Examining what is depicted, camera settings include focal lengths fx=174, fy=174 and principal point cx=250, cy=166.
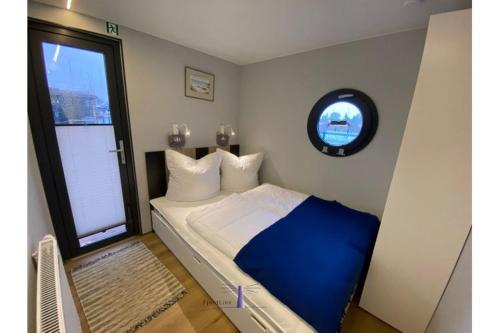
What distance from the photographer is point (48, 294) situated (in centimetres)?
65

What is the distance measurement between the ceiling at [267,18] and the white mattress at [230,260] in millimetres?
1789

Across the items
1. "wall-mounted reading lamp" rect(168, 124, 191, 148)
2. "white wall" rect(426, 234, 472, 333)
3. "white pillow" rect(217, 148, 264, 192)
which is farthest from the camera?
"white pillow" rect(217, 148, 264, 192)

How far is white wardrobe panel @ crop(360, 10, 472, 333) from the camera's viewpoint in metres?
0.92

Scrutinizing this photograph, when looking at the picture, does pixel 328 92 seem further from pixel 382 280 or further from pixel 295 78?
pixel 382 280

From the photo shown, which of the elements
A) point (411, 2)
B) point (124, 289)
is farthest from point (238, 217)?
point (411, 2)

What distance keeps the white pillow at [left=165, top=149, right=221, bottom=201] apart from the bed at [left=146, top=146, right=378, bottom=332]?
0.09m

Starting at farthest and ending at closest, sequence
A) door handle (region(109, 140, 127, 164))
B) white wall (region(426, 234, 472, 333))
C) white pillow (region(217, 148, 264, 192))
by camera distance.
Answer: white pillow (region(217, 148, 264, 192)) < door handle (region(109, 140, 127, 164)) < white wall (region(426, 234, 472, 333))

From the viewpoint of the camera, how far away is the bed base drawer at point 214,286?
106 centimetres

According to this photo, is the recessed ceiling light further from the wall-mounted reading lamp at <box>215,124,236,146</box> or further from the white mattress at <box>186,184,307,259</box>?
the wall-mounted reading lamp at <box>215,124,236,146</box>

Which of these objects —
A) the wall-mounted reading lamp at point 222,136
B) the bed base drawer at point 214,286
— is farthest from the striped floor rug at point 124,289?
the wall-mounted reading lamp at point 222,136

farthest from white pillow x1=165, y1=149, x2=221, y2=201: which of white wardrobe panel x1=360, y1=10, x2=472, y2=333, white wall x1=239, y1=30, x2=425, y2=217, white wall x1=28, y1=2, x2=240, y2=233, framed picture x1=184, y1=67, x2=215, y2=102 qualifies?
white wardrobe panel x1=360, y1=10, x2=472, y2=333

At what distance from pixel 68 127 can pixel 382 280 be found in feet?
9.75
